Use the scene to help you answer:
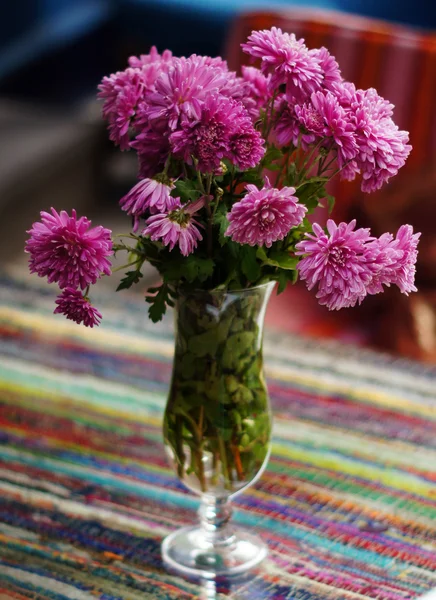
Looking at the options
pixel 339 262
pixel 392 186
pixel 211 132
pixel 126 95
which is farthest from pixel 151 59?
pixel 392 186

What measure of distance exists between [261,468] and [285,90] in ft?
1.17

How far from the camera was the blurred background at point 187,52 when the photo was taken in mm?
1828

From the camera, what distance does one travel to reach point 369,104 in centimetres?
73

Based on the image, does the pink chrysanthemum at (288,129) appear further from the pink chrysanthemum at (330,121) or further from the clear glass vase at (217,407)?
the clear glass vase at (217,407)

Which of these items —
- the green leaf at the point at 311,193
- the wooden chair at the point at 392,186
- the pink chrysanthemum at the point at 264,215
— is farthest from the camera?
the wooden chair at the point at 392,186

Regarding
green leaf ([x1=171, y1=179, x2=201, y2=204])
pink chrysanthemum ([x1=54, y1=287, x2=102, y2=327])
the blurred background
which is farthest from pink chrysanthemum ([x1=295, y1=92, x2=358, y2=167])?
the blurred background

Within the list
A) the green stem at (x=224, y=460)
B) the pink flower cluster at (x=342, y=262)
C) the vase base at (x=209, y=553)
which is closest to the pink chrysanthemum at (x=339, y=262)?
the pink flower cluster at (x=342, y=262)

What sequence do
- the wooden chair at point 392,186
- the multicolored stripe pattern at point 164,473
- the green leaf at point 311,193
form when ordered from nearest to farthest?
the green leaf at point 311,193, the multicolored stripe pattern at point 164,473, the wooden chair at point 392,186

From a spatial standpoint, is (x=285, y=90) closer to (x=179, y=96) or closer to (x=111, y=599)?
(x=179, y=96)

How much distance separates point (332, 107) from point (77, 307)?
26 cm

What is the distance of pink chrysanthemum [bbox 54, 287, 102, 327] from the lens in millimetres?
725

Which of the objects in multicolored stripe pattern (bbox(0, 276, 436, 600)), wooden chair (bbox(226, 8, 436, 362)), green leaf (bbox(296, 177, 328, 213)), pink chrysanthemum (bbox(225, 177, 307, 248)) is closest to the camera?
pink chrysanthemum (bbox(225, 177, 307, 248))

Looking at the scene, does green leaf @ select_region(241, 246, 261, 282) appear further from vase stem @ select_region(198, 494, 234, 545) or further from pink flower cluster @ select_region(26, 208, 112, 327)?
vase stem @ select_region(198, 494, 234, 545)

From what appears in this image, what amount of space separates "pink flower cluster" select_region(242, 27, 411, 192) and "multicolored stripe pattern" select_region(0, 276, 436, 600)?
40 cm
